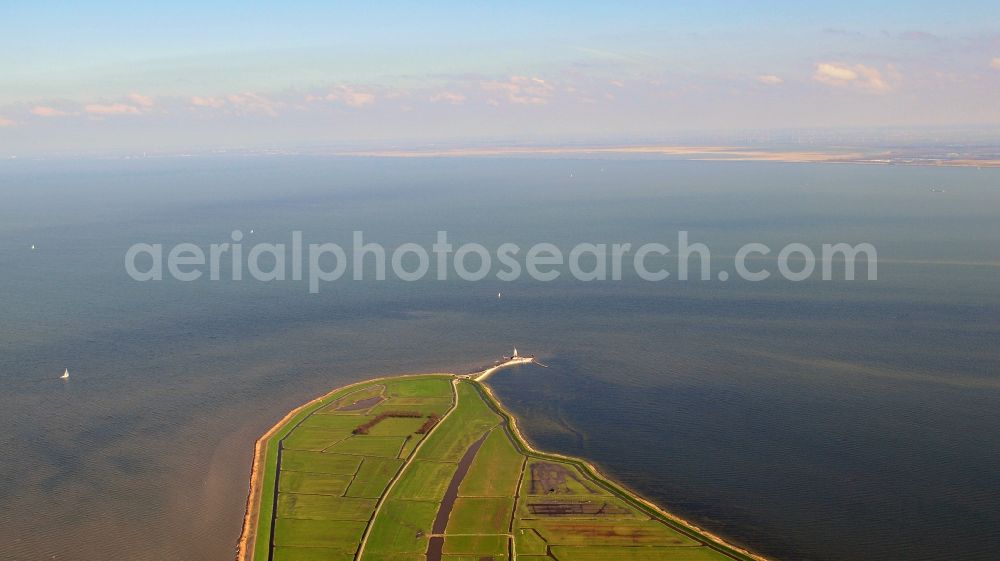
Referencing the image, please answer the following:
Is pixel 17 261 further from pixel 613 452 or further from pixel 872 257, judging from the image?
pixel 872 257

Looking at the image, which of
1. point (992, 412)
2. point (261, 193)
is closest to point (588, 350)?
point (992, 412)

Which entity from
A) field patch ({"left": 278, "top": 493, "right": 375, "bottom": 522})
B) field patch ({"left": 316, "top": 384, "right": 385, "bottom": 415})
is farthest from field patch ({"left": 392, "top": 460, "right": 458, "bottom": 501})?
field patch ({"left": 316, "top": 384, "right": 385, "bottom": 415})

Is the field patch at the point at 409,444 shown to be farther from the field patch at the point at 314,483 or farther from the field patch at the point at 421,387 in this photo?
the field patch at the point at 421,387

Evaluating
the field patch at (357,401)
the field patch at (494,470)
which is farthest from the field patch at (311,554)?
the field patch at (357,401)

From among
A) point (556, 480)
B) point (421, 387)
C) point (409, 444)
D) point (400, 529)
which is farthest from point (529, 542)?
point (421, 387)

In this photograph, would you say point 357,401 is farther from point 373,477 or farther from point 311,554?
point 311,554

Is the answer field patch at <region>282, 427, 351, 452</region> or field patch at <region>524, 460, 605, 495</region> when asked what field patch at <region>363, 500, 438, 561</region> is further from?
field patch at <region>282, 427, 351, 452</region>
